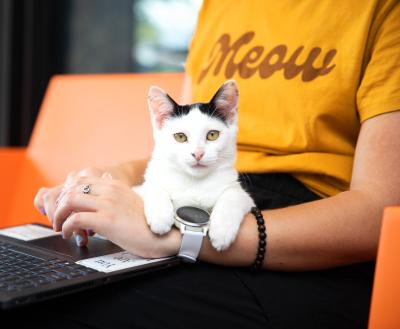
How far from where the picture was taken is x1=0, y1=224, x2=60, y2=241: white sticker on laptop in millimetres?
875

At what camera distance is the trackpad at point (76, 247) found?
761 millimetres

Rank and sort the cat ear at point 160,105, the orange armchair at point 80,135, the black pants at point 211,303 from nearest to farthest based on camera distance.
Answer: the black pants at point 211,303
the cat ear at point 160,105
the orange armchair at point 80,135

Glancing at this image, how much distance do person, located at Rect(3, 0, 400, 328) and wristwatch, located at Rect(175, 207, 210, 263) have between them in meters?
0.02

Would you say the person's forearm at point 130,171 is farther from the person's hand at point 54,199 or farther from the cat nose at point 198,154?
the cat nose at point 198,154

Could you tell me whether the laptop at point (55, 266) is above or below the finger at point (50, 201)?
below

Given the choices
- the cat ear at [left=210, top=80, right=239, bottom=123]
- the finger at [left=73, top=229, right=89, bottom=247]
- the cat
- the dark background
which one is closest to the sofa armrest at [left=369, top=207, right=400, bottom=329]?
the cat

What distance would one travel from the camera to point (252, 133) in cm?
92

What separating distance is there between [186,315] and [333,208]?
0.29 metres

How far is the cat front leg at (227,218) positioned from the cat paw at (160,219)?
0.07 meters

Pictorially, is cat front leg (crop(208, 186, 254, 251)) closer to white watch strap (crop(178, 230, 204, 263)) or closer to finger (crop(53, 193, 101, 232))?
white watch strap (crop(178, 230, 204, 263))

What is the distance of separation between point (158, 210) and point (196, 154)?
0.43 feet

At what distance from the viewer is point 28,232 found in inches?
36.3

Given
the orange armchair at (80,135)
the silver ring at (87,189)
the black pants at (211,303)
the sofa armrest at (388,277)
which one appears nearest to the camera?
the sofa armrest at (388,277)

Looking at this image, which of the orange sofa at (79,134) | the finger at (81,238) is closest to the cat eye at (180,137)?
the finger at (81,238)
